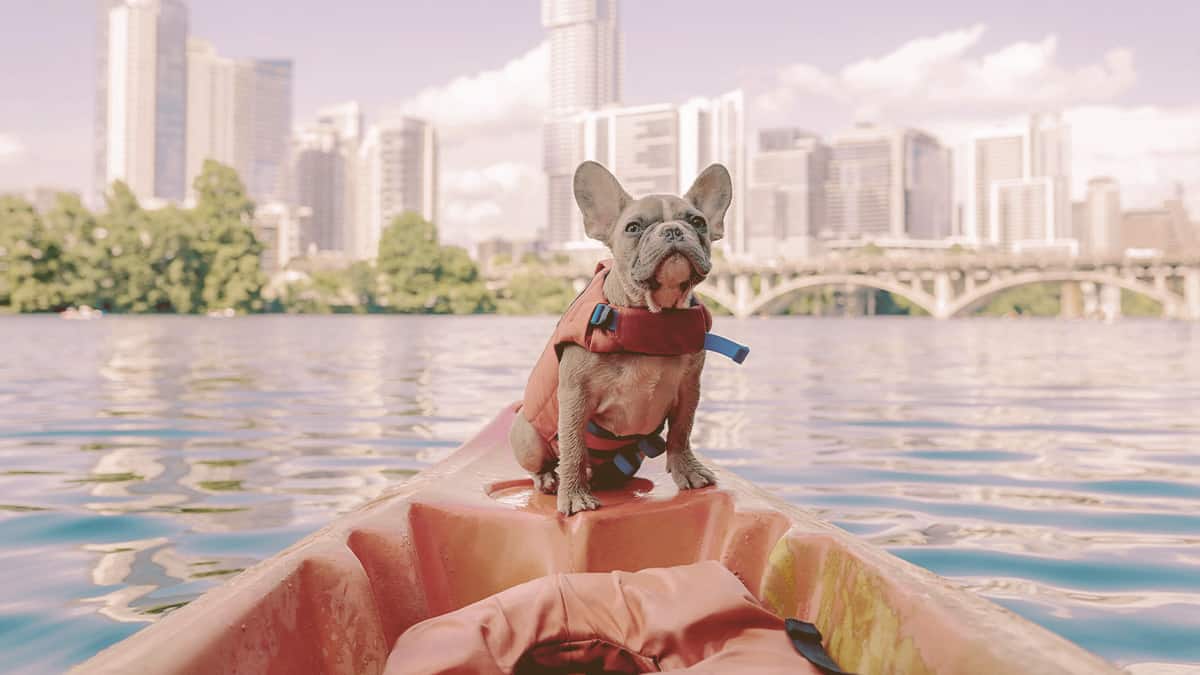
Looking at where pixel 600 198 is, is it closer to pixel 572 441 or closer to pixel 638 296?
pixel 638 296

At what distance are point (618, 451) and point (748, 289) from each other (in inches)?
2435

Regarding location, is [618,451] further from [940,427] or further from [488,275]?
[488,275]

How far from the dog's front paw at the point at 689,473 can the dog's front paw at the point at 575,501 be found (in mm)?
353

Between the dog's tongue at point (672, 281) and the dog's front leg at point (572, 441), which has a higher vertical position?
the dog's tongue at point (672, 281)

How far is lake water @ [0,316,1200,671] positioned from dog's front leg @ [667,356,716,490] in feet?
3.82

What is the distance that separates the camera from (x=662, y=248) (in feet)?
8.36

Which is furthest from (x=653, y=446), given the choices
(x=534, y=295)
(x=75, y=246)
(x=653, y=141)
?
(x=653, y=141)

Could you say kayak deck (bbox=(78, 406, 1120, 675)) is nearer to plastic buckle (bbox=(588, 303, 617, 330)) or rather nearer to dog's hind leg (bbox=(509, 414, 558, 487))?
dog's hind leg (bbox=(509, 414, 558, 487))

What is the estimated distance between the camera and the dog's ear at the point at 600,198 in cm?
287

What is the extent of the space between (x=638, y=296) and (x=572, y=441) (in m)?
0.49

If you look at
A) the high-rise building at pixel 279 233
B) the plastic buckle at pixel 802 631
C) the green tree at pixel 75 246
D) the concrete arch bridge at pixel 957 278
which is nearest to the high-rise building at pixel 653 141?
the high-rise building at pixel 279 233

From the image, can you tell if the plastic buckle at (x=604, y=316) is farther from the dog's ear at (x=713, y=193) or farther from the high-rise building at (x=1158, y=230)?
the high-rise building at (x=1158, y=230)

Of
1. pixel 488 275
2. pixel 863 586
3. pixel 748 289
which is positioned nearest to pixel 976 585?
pixel 863 586

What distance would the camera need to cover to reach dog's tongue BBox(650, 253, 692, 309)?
2.58 meters
